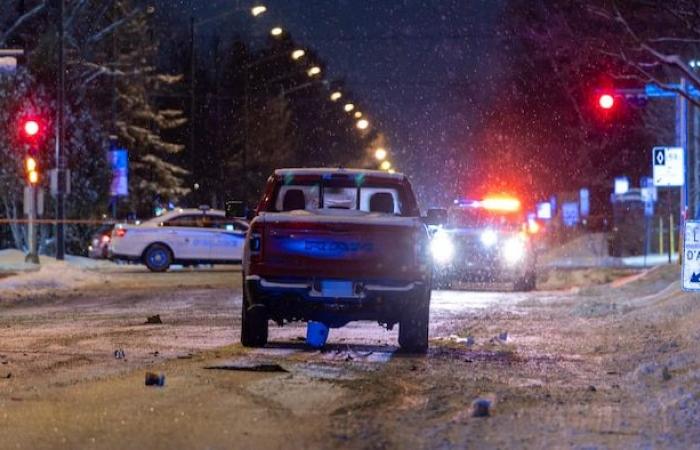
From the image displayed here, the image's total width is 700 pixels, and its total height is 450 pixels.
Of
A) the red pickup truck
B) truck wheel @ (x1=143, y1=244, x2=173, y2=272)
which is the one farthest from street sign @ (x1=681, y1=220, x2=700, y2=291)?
truck wheel @ (x1=143, y1=244, x2=173, y2=272)

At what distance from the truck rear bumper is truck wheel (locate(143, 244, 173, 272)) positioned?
65.4ft

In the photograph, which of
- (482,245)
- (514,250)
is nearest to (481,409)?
(482,245)

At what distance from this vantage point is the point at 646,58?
3397cm

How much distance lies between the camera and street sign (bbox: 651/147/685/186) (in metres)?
25.6

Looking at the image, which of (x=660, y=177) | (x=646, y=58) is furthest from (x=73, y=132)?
(x=660, y=177)

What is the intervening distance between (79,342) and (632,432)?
707cm

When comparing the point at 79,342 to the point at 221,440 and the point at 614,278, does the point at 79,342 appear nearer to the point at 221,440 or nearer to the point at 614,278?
the point at 221,440

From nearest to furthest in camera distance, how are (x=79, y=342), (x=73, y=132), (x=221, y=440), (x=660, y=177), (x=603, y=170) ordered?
(x=221, y=440) → (x=79, y=342) → (x=660, y=177) → (x=73, y=132) → (x=603, y=170)

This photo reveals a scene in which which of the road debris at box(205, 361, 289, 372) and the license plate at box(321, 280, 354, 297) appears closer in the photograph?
the road debris at box(205, 361, 289, 372)

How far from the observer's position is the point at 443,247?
23.9 metres

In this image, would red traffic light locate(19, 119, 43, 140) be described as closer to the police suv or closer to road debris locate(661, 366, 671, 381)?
the police suv

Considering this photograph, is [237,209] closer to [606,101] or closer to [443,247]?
[443,247]

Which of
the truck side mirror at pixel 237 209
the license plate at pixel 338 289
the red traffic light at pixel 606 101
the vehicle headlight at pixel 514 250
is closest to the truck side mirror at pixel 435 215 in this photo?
the truck side mirror at pixel 237 209

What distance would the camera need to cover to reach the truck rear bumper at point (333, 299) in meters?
11.6
